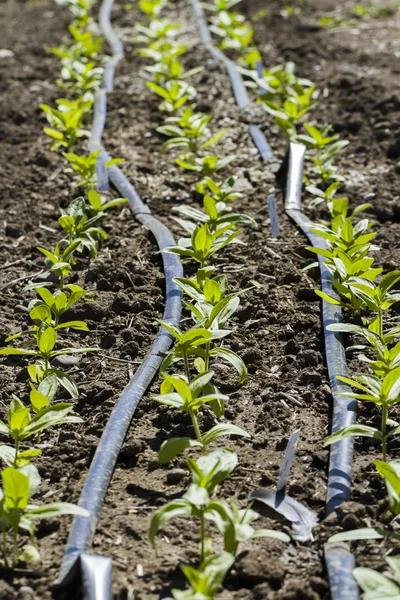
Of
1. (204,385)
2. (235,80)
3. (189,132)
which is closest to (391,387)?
(204,385)

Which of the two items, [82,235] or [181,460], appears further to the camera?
[82,235]

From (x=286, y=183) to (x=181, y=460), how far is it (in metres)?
2.23

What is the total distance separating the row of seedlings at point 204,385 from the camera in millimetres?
2131

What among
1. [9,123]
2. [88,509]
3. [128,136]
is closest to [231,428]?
[88,509]

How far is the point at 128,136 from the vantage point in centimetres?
538

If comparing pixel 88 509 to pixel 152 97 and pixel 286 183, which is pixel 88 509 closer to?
pixel 286 183

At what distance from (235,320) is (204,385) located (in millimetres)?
789

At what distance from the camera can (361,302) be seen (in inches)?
129

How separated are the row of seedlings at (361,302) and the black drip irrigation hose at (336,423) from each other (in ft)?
0.13

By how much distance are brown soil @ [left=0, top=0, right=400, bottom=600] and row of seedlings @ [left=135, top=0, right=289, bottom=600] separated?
85 millimetres

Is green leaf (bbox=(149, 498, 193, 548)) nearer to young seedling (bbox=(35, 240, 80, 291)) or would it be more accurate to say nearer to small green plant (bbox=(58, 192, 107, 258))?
young seedling (bbox=(35, 240, 80, 291))

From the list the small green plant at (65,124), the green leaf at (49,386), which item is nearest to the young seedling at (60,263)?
the green leaf at (49,386)

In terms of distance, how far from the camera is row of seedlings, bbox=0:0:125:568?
219 centimetres

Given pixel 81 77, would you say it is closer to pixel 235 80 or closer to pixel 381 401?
pixel 235 80
